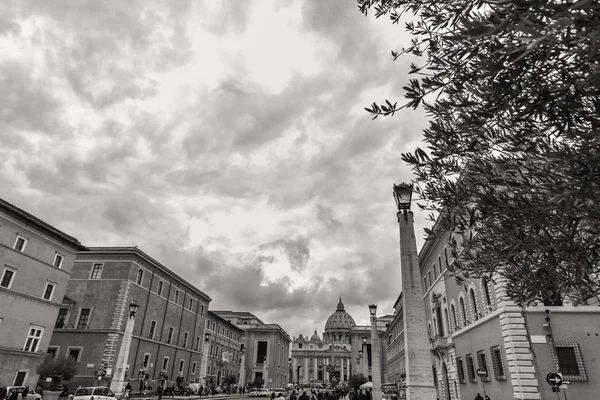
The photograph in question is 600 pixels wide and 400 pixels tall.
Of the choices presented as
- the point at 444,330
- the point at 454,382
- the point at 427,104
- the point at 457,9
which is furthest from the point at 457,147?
the point at 444,330

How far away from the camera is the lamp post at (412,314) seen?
24.8ft

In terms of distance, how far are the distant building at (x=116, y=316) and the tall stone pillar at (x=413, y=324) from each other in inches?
1267

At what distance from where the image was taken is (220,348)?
6881 centimetres

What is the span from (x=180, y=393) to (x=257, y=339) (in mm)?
54222

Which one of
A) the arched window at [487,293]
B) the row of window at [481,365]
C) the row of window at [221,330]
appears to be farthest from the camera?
the row of window at [221,330]

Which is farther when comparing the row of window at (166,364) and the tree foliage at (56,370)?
the row of window at (166,364)

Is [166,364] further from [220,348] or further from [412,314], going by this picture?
[412,314]

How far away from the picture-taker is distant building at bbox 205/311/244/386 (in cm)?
6372

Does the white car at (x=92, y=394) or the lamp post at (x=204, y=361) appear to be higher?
the lamp post at (x=204, y=361)

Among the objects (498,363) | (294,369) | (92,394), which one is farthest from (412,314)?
(294,369)

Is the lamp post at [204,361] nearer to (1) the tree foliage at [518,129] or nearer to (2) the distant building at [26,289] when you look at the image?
(2) the distant building at [26,289]

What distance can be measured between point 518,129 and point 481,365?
22263mm

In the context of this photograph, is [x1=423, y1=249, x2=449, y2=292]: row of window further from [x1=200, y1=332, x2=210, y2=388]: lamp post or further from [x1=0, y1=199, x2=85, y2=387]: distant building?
[x1=0, y1=199, x2=85, y2=387]: distant building

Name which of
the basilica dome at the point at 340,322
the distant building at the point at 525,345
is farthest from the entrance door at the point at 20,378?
the basilica dome at the point at 340,322
